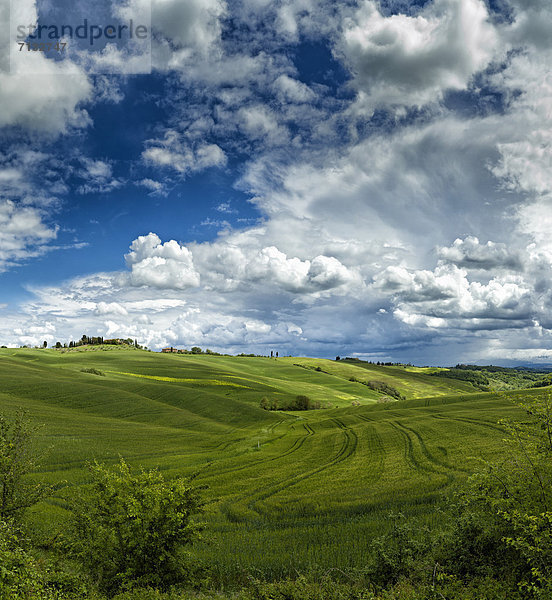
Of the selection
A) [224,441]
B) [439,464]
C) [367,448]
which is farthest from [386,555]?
[224,441]

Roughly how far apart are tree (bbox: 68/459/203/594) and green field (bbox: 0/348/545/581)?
1.86 m

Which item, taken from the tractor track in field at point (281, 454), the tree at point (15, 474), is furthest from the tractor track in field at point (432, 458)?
the tree at point (15, 474)

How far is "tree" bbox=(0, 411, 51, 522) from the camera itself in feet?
53.8

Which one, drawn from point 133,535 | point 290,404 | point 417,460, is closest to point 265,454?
point 417,460

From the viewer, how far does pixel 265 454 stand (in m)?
50.5

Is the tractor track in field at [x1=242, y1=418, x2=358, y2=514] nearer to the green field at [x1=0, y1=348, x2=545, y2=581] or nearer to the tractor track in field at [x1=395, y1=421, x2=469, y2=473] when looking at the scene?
the green field at [x1=0, y1=348, x2=545, y2=581]

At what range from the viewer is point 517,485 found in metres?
12.8

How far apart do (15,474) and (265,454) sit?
3767cm

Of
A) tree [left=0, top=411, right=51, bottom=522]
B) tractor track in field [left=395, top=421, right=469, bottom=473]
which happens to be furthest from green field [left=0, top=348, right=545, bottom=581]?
tree [left=0, top=411, right=51, bottom=522]

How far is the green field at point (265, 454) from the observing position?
826 inches

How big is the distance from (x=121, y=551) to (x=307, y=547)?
9.89 metres

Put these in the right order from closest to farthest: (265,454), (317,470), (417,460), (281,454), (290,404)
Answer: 1. (417,460)
2. (317,470)
3. (281,454)
4. (265,454)
5. (290,404)

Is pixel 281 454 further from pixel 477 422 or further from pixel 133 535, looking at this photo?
pixel 133 535

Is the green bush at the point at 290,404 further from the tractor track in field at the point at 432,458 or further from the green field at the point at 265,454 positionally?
the tractor track in field at the point at 432,458
